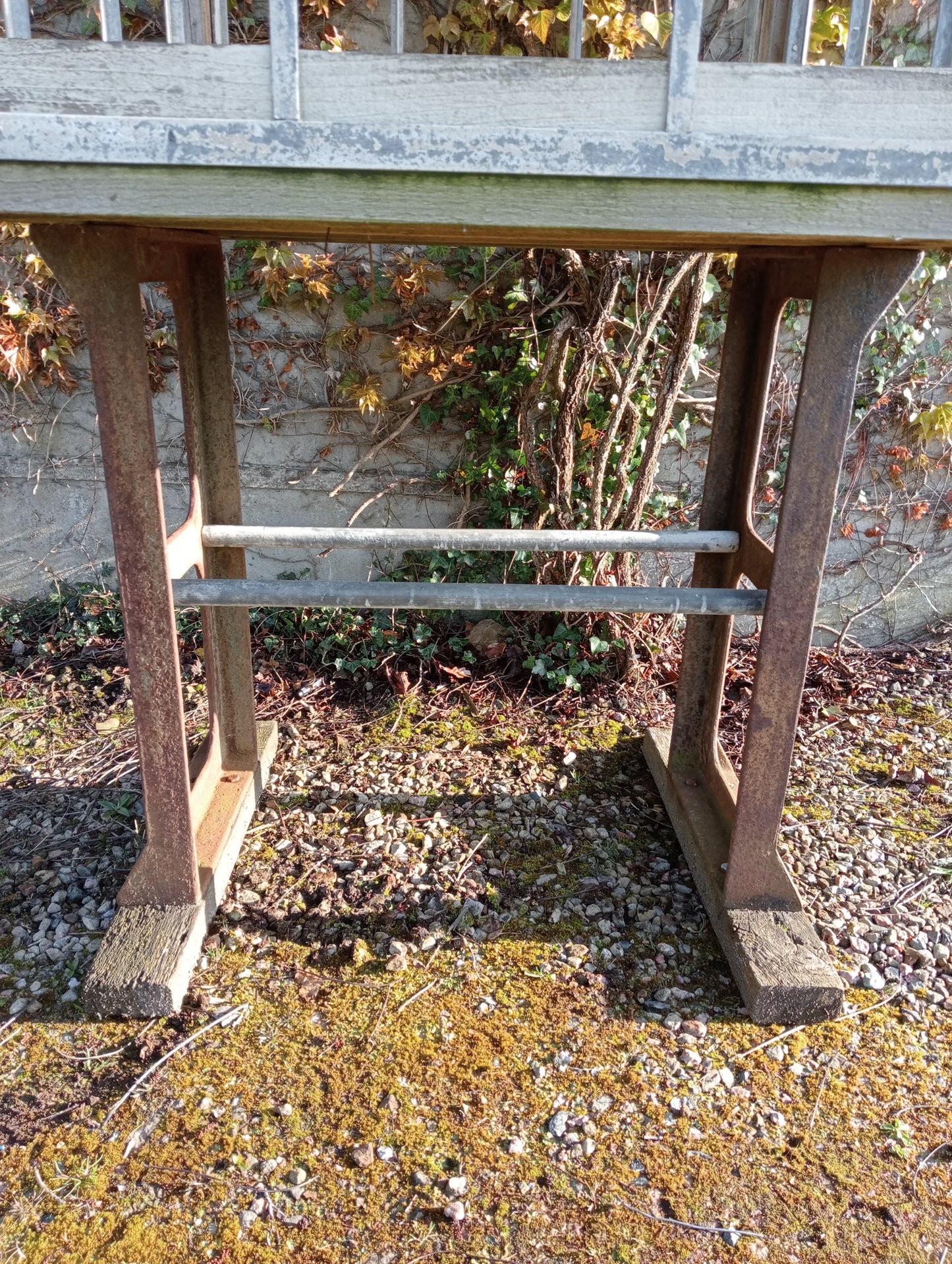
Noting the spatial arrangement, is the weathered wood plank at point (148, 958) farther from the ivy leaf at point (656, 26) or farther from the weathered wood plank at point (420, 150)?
the ivy leaf at point (656, 26)

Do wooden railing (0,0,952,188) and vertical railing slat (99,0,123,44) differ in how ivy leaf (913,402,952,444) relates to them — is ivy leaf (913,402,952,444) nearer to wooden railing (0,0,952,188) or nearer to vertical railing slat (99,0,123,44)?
wooden railing (0,0,952,188)

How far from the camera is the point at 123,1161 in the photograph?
1.83 m

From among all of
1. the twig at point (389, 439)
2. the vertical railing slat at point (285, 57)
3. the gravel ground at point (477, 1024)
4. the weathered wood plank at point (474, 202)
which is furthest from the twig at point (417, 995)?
the twig at point (389, 439)

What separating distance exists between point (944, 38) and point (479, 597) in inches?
58.7

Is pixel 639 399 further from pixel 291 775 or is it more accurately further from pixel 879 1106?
pixel 879 1106

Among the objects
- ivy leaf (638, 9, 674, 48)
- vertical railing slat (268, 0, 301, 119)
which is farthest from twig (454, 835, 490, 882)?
ivy leaf (638, 9, 674, 48)

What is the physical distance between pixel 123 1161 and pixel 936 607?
4197 mm

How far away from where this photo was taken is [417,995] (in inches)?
89.6

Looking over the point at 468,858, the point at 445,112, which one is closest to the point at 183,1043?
the point at 468,858

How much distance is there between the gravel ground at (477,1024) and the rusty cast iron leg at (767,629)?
0.46 feet

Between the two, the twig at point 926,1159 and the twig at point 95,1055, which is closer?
the twig at point 926,1159

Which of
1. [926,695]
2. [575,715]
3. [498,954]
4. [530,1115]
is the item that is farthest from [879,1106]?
[926,695]

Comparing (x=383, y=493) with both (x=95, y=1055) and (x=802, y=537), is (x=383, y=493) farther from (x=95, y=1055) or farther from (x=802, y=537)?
(x=95, y=1055)

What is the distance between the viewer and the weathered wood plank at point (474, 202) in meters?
1.58
